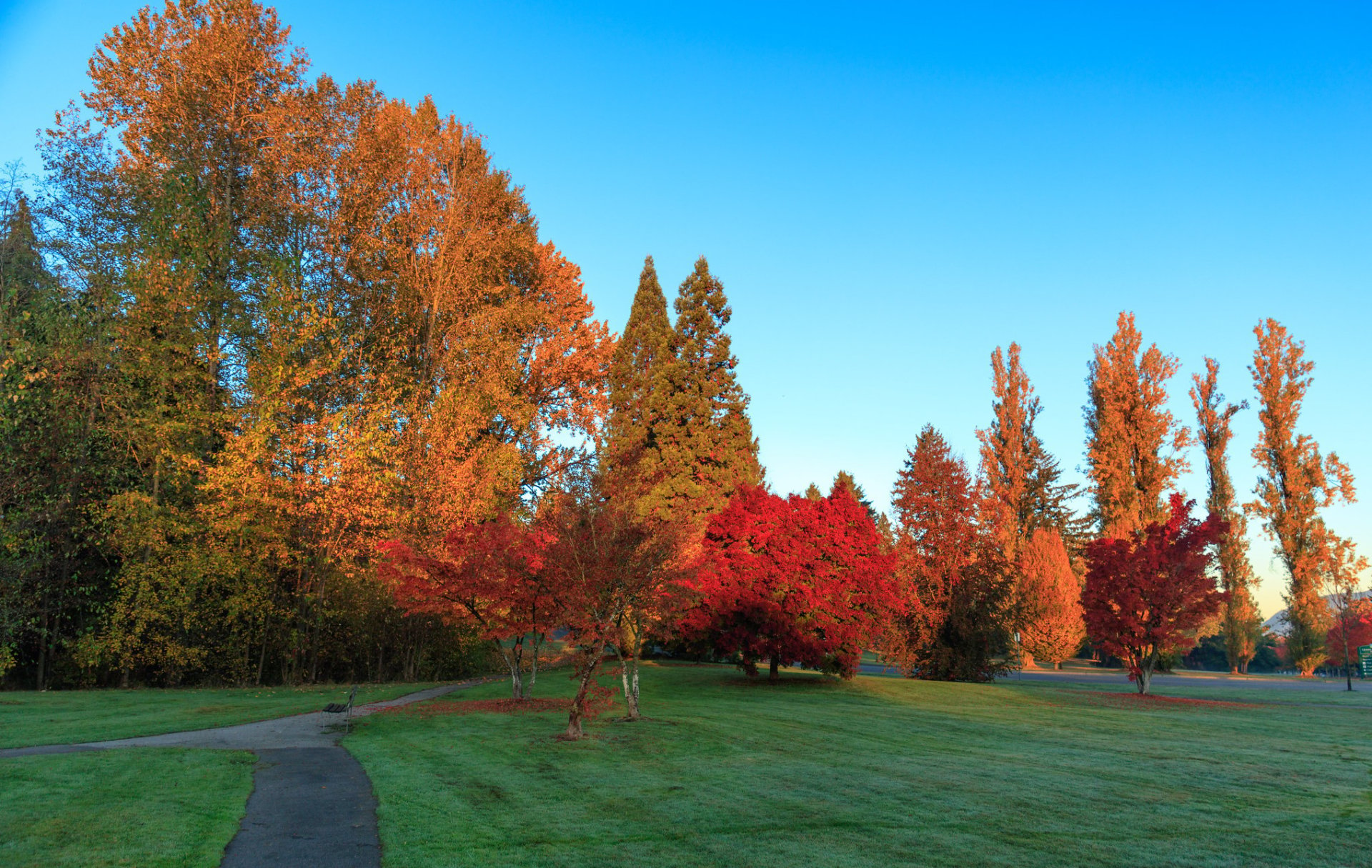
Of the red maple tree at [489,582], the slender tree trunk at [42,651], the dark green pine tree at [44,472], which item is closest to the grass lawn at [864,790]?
the red maple tree at [489,582]

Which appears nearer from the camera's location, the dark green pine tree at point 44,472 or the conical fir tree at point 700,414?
the dark green pine tree at point 44,472

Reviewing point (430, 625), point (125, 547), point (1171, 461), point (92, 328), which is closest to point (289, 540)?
point (125, 547)

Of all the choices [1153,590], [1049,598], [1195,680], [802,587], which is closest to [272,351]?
[802,587]

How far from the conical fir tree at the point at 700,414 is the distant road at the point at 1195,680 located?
13.4m

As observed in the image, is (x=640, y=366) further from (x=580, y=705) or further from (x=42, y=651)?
(x=580, y=705)

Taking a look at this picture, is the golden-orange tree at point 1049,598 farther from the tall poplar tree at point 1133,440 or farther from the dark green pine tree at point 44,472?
the dark green pine tree at point 44,472

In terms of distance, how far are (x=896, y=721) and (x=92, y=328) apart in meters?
24.9

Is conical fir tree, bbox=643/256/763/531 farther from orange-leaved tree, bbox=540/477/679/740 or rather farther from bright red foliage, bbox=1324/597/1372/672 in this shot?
bright red foliage, bbox=1324/597/1372/672

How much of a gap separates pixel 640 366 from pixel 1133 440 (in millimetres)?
28270

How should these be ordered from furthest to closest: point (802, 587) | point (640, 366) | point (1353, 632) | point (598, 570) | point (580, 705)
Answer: point (640, 366) → point (1353, 632) → point (802, 587) → point (598, 570) → point (580, 705)

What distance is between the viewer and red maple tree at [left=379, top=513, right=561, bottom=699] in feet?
50.2

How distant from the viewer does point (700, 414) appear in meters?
37.9

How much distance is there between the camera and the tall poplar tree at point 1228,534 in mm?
42375

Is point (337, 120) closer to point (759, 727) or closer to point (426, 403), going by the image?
point (426, 403)
